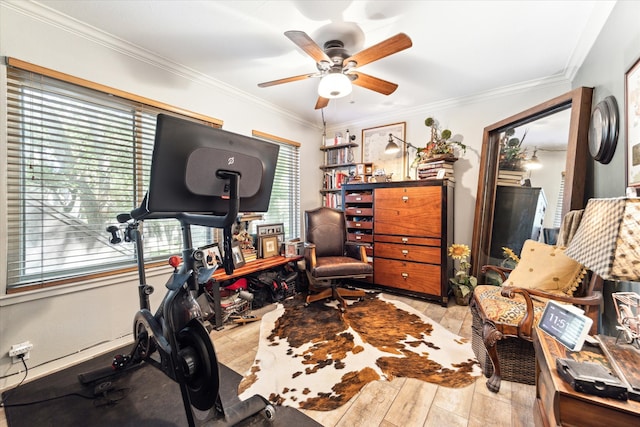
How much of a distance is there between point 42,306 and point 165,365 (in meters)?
1.22

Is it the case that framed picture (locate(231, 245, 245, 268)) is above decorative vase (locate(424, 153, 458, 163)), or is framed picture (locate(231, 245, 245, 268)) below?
below

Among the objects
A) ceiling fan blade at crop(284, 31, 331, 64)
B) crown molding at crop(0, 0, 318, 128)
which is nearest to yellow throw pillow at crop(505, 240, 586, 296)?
ceiling fan blade at crop(284, 31, 331, 64)

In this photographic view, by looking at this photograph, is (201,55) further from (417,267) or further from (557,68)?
(557,68)

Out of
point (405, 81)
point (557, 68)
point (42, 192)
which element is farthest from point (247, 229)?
point (557, 68)

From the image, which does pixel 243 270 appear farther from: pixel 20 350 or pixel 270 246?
pixel 20 350

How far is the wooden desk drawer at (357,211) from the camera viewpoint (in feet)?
11.1

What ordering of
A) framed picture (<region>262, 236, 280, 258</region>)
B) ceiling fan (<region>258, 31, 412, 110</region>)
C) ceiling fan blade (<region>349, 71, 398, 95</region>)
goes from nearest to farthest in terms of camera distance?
ceiling fan (<region>258, 31, 412, 110</region>), ceiling fan blade (<region>349, 71, 398, 95</region>), framed picture (<region>262, 236, 280, 258</region>)

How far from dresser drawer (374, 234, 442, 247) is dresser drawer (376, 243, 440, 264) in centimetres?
4

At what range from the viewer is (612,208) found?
0.83m

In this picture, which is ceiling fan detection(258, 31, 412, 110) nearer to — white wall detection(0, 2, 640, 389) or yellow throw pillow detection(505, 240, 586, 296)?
white wall detection(0, 2, 640, 389)

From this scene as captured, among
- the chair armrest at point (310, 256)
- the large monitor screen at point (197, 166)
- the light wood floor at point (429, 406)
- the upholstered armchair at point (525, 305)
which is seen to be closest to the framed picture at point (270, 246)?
the chair armrest at point (310, 256)

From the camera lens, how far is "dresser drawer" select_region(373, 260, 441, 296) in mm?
2891

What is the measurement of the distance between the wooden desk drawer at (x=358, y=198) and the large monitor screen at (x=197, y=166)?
2357 millimetres

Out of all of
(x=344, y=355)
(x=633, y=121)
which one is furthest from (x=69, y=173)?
(x=633, y=121)
